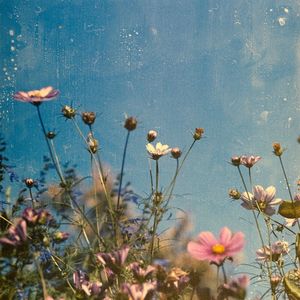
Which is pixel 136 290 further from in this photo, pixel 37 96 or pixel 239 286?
pixel 37 96

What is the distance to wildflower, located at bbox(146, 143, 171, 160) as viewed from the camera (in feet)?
3.35

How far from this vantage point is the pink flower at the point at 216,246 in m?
0.49

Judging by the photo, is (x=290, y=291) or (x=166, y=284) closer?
(x=166, y=284)

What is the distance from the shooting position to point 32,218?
1.74ft

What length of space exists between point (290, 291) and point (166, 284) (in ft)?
1.12

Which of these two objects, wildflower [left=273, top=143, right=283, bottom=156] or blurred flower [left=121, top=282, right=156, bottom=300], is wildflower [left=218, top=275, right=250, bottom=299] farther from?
wildflower [left=273, top=143, right=283, bottom=156]

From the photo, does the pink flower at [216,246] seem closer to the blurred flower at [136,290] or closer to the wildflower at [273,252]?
the blurred flower at [136,290]

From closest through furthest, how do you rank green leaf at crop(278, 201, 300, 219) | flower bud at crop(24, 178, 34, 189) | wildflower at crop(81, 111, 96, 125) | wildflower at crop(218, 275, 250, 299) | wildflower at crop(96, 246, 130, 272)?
wildflower at crop(218, 275, 250, 299) → wildflower at crop(96, 246, 130, 272) → wildflower at crop(81, 111, 96, 125) → green leaf at crop(278, 201, 300, 219) → flower bud at crop(24, 178, 34, 189)

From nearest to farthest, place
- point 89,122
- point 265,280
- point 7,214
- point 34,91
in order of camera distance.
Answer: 1. point 34,91
2. point 89,122
3. point 265,280
4. point 7,214

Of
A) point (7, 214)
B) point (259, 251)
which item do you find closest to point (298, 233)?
point (259, 251)

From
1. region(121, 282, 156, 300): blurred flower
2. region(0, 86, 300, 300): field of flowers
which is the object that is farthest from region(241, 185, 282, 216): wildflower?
region(121, 282, 156, 300): blurred flower

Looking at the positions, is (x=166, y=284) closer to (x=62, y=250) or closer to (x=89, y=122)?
(x=89, y=122)

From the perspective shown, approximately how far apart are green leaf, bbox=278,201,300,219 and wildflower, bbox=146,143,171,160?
30 centimetres

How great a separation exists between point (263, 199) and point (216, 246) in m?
0.54
